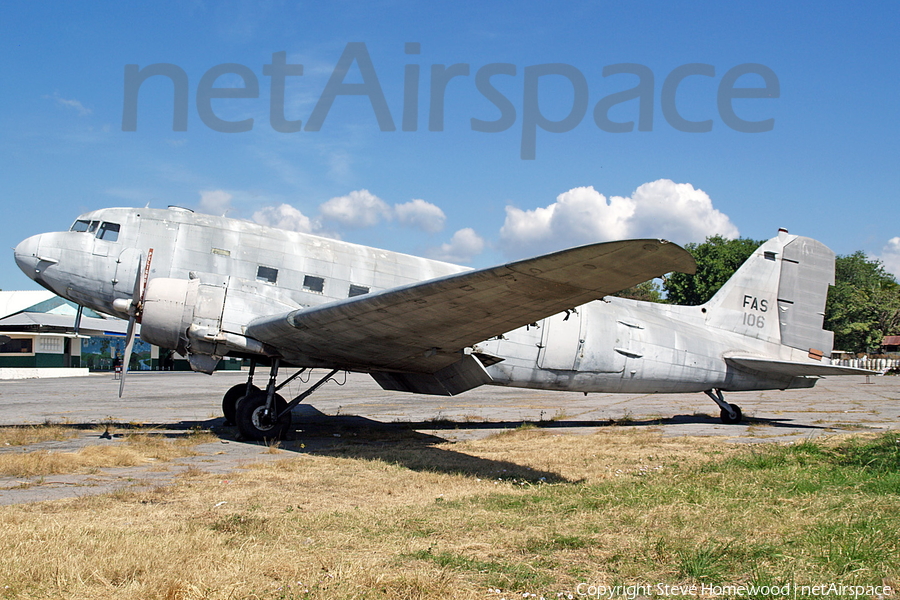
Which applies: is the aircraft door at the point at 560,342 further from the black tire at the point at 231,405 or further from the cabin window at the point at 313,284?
the black tire at the point at 231,405

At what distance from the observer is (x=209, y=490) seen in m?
6.90

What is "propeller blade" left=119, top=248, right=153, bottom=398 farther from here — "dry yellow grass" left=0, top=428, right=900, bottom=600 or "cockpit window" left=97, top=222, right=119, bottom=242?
"dry yellow grass" left=0, top=428, right=900, bottom=600

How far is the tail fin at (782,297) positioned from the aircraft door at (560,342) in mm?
4389

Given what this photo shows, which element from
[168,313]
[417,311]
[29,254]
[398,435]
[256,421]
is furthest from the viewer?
[398,435]

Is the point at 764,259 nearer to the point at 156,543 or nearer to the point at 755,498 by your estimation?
the point at 755,498

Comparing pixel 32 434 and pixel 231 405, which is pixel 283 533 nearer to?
pixel 32 434

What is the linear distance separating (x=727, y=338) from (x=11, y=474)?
47.5 ft

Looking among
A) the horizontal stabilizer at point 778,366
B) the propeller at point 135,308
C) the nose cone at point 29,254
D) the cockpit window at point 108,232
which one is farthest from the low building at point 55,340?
the horizontal stabilizer at point 778,366

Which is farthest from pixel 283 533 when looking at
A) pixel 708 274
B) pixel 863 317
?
pixel 863 317

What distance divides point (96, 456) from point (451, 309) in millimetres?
5300

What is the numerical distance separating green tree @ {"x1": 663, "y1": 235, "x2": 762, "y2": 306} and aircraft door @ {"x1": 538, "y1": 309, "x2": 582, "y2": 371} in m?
61.9

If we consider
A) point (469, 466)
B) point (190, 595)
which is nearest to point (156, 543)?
point (190, 595)

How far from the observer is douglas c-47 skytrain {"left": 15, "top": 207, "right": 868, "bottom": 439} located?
8531 mm

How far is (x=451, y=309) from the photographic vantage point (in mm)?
8688
